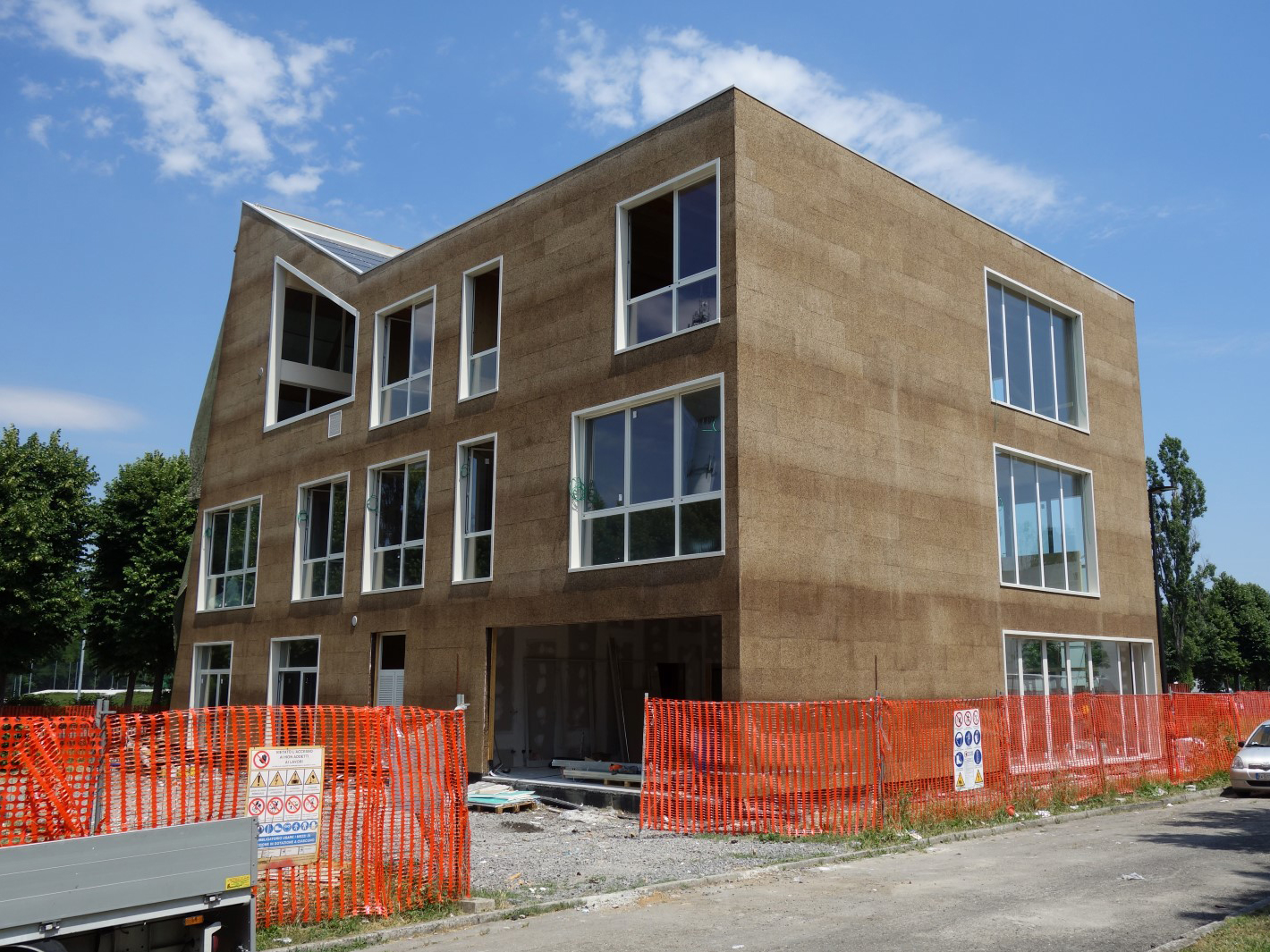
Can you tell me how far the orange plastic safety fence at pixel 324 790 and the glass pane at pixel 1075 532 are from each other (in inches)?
684

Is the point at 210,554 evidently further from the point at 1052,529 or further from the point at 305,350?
the point at 1052,529

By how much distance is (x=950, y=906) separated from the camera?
9852 mm

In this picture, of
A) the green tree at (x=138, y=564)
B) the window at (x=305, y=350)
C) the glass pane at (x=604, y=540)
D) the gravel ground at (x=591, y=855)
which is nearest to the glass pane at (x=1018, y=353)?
the glass pane at (x=604, y=540)

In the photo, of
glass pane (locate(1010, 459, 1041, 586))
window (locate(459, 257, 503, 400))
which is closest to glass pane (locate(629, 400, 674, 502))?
window (locate(459, 257, 503, 400))

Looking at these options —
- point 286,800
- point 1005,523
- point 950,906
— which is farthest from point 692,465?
point 286,800

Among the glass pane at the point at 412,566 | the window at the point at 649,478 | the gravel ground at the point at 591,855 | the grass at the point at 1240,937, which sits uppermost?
the window at the point at 649,478

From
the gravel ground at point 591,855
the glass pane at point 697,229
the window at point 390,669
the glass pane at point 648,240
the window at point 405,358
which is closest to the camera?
the gravel ground at point 591,855

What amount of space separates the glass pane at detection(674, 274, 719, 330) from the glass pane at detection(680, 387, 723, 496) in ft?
4.00

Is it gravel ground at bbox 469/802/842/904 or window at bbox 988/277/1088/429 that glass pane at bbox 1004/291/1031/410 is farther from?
gravel ground at bbox 469/802/842/904

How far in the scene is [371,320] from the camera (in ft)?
81.3

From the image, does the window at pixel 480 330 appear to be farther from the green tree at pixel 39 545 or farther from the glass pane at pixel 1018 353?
the green tree at pixel 39 545

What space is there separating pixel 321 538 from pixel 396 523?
3221mm

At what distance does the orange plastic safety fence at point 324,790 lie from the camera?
7.99 meters

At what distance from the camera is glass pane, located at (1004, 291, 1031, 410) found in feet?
75.2
